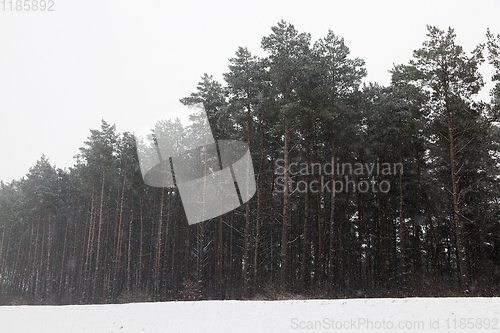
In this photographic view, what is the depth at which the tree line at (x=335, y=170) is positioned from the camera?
741 inches

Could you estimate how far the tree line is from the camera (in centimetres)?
1881

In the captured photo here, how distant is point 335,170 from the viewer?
27.0m

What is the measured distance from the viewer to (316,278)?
25.5 meters

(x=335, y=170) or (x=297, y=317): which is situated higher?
(x=335, y=170)

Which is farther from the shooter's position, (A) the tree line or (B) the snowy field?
(A) the tree line

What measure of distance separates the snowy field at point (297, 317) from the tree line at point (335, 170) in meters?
4.86

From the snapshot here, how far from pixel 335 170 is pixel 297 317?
55.1 ft

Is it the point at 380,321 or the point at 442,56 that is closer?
the point at 380,321

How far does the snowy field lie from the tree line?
4.86m

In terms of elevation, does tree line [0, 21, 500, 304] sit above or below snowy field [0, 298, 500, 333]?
above

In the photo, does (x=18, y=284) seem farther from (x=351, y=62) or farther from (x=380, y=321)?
(x=380, y=321)

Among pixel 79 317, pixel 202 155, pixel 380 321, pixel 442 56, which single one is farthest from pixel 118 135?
pixel 380 321

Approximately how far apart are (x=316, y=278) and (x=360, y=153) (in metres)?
9.28

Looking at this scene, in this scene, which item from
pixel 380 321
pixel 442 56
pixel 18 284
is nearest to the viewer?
pixel 380 321
